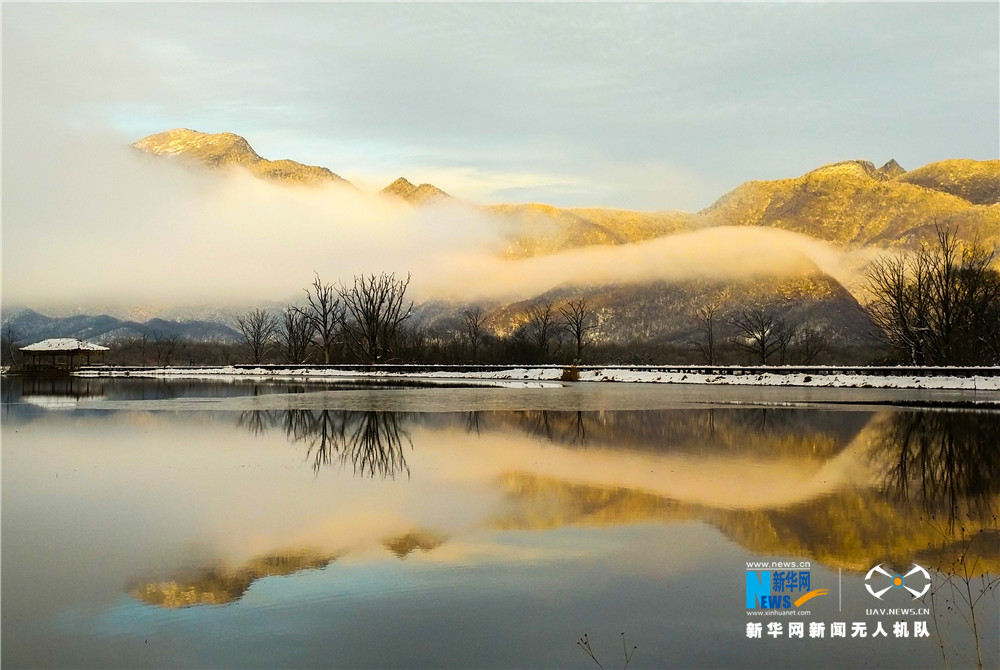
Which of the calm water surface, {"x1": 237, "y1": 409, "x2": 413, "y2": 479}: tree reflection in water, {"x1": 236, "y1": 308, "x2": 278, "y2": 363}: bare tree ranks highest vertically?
{"x1": 236, "y1": 308, "x2": 278, "y2": 363}: bare tree

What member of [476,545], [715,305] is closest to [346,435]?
[476,545]

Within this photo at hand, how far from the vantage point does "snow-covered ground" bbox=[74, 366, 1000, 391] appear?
48656 mm

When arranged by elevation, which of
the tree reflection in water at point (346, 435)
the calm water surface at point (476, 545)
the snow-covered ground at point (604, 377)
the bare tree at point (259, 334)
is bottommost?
the snow-covered ground at point (604, 377)

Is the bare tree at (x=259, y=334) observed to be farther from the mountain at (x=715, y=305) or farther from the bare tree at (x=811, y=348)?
the bare tree at (x=811, y=348)

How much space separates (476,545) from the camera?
35.1 ft

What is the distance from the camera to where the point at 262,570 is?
378 inches

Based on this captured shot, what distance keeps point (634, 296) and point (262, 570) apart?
18443 cm

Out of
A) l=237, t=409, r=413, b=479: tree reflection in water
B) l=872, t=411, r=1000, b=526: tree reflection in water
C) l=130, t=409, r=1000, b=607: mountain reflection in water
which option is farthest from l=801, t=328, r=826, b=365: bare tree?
l=237, t=409, r=413, b=479: tree reflection in water

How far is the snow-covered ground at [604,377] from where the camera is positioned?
4866cm

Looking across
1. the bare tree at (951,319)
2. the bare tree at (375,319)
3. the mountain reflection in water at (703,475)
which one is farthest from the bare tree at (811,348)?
the mountain reflection in water at (703,475)

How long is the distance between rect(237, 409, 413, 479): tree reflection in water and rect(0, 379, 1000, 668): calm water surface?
0.70 feet

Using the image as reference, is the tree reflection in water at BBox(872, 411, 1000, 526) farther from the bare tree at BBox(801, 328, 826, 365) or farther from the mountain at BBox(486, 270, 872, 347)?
the mountain at BBox(486, 270, 872, 347)

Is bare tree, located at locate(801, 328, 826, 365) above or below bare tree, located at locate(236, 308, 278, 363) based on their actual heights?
below

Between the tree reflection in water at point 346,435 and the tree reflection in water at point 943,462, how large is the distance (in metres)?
8.75
